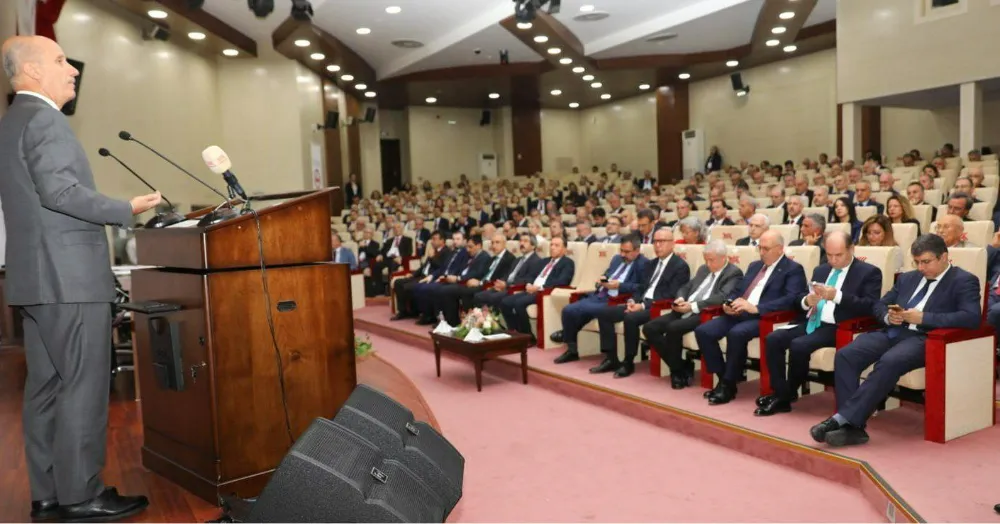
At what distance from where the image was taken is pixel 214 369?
6.86ft

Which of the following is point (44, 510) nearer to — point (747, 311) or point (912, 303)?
point (747, 311)

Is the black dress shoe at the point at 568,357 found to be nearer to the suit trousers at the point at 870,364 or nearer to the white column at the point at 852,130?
the suit trousers at the point at 870,364

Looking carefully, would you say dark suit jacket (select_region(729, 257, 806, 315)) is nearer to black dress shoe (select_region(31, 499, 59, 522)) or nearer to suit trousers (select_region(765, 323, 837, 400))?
suit trousers (select_region(765, 323, 837, 400))

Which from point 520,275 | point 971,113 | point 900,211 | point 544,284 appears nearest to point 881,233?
point 900,211

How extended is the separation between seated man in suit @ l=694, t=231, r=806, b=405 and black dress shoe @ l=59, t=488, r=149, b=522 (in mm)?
2931

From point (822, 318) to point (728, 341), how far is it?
1.70 ft

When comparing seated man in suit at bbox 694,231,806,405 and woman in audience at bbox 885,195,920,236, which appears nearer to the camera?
seated man in suit at bbox 694,231,806,405

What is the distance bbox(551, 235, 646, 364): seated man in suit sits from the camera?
17.1 feet

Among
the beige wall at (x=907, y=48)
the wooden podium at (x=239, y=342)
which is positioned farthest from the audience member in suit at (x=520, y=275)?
the beige wall at (x=907, y=48)

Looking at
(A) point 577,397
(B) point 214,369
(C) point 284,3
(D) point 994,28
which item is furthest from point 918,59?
(B) point 214,369

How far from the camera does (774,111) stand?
15414mm

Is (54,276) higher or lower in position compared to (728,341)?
higher

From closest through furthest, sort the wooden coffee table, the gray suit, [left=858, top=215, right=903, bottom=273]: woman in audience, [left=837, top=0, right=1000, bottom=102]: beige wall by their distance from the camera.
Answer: the gray suit < [left=858, top=215, right=903, bottom=273]: woman in audience < the wooden coffee table < [left=837, top=0, right=1000, bottom=102]: beige wall

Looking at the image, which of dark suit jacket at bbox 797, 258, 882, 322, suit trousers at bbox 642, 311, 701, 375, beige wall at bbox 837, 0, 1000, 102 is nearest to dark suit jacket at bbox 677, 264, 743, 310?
suit trousers at bbox 642, 311, 701, 375
